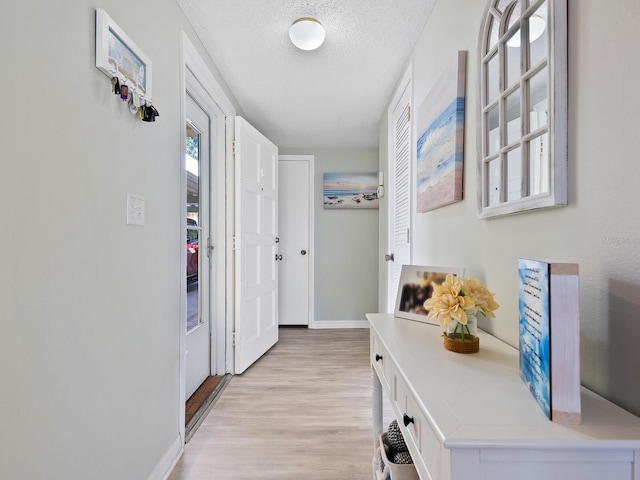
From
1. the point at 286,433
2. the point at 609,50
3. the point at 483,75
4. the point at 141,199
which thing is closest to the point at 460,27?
the point at 483,75

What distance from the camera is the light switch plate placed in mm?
1188

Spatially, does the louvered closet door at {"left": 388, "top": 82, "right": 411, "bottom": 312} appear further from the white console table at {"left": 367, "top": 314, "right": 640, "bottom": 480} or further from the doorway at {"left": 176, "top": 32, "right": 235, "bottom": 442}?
the white console table at {"left": 367, "top": 314, "right": 640, "bottom": 480}

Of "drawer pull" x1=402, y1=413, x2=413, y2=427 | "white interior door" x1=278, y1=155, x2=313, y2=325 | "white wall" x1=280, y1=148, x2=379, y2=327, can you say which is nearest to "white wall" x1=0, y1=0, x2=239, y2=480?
"drawer pull" x1=402, y1=413, x2=413, y2=427

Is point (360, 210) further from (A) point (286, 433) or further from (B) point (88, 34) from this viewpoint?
(B) point (88, 34)

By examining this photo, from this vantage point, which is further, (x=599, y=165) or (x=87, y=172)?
(x=87, y=172)

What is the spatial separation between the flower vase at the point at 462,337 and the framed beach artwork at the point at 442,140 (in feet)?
1.95

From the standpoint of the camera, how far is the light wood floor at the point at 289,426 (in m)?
1.51

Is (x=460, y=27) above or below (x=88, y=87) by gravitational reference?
above

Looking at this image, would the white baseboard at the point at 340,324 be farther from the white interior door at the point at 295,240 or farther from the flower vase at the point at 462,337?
the flower vase at the point at 462,337

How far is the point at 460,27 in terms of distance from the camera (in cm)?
133

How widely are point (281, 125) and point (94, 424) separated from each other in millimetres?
2901

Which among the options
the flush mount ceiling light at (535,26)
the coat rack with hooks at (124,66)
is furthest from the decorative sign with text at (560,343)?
the coat rack with hooks at (124,66)

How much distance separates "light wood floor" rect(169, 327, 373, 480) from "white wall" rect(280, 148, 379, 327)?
43.8 inches

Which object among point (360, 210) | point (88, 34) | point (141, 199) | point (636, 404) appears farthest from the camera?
point (360, 210)
